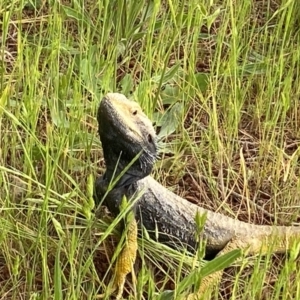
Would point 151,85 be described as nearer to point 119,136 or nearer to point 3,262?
point 119,136

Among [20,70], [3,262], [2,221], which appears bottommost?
[3,262]

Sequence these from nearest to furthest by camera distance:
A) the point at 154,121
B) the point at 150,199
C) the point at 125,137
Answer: the point at 125,137, the point at 150,199, the point at 154,121

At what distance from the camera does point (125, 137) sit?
2.11m

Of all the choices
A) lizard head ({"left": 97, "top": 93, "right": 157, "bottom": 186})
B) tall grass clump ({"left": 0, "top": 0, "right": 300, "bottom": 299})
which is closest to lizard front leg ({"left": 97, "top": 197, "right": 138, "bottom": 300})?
tall grass clump ({"left": 0, "top": 0, "right": 300, "bottom": 299})

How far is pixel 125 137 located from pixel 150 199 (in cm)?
21

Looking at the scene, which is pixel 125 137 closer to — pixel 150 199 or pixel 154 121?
pixel 150 199

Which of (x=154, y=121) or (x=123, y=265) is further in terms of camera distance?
(x=154, y=121)

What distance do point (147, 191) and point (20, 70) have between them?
547 mm

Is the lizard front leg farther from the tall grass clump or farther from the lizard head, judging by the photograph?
the lizard head

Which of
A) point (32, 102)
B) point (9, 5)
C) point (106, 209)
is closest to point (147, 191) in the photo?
point (106, 209)

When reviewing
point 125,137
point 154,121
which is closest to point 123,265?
point 125,137

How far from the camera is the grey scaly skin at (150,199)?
2.12 meters

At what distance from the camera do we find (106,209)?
7.64ft

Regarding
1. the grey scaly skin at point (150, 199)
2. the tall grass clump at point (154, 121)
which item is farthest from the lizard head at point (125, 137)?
the tall grass clump at point (154, 121)
